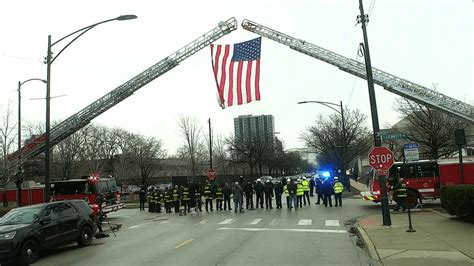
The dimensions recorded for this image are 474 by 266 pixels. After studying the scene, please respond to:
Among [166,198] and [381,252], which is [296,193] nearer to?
[166,198]

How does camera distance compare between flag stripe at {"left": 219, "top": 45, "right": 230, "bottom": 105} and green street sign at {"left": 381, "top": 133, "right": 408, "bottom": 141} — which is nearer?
green street sign at {"left": 381, "top": 133, "right": 408, "bottom": 141}

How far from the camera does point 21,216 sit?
13.9m

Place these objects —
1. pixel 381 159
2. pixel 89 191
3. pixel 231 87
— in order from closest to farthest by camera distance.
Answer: pixel 381 159
pixel 231 87
pixel 89 191

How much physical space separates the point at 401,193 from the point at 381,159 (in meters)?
4.52

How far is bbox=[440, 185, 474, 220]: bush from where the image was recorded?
1462cm

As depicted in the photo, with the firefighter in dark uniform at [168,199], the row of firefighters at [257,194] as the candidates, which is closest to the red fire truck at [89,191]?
the firefighter in dark uniform at [168,199]

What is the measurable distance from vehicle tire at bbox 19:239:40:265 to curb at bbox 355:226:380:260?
8838 mm

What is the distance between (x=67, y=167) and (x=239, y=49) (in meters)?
30.2

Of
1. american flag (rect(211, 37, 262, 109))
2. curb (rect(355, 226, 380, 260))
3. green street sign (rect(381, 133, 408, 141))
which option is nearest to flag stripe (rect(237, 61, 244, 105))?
american flag (rect(211, 37, 262, 109))

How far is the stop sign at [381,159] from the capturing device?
1620cm

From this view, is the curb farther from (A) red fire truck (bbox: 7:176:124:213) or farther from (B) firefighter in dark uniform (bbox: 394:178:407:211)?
(A) red fire truck (bbox: 7:176:124:213)

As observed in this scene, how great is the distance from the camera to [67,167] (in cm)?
5056

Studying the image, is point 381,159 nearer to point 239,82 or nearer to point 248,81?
point 248,81

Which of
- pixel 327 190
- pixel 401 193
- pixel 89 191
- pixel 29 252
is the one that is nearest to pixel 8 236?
pixel 29 252
